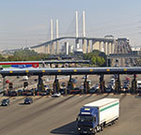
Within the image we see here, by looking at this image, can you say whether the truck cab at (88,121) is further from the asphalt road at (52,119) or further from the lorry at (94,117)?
the asphalt road at (52,119)

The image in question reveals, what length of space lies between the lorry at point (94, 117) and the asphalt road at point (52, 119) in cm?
103

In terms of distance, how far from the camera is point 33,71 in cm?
6831

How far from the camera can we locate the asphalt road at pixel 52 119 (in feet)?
107

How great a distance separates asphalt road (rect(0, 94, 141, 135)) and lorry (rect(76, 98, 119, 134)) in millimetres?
1026

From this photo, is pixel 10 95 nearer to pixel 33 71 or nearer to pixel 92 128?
pixel 33 71

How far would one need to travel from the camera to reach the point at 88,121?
2967 cm

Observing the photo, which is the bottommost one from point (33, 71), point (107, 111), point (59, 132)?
point (59, 132)

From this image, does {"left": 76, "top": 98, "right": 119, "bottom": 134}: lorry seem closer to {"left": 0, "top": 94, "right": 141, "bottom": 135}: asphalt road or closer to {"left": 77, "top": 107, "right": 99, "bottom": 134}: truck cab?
{"left": 77, "top": 107, "right": 99, "bottom": 134}: truck cab

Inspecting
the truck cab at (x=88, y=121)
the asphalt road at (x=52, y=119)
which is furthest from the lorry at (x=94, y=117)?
the asphalt road at (x=52, y=119)

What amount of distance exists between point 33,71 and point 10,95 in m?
7.04

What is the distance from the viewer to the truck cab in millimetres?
29516

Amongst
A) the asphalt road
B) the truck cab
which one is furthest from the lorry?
the asphalt road

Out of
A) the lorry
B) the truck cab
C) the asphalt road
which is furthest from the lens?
the asphalt road

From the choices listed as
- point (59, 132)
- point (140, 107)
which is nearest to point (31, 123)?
point (59, 132)
